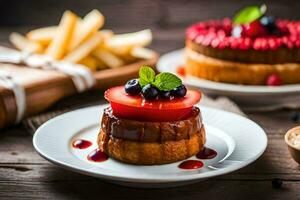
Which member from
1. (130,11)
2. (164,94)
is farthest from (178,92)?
(130,11)

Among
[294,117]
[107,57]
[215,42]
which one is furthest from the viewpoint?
[107,57]

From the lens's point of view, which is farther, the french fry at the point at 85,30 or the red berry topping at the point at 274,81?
the french fry at the point at 85,30

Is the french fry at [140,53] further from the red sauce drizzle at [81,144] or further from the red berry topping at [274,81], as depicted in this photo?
the red sauce drizzle at [81,144]

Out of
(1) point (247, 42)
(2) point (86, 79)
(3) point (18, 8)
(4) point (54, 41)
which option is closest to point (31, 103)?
(2) point (86, 79)

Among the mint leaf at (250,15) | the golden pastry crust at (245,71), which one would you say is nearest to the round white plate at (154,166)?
the golden pastry crust at (245,71)

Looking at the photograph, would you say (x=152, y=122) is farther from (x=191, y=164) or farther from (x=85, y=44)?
(x=85, y=44)

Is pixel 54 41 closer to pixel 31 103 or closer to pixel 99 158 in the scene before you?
pixel 31 103
